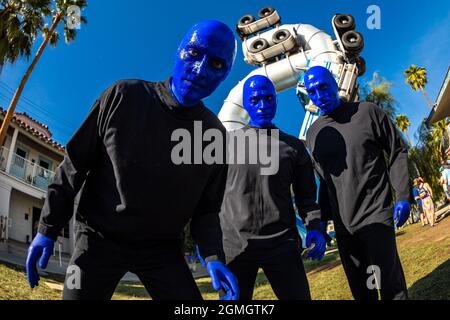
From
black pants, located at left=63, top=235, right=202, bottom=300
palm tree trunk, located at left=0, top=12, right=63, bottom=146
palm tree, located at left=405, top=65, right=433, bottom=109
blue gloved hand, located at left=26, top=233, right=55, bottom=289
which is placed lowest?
black pants, located at left=63, top=235, right=202, bottom=300

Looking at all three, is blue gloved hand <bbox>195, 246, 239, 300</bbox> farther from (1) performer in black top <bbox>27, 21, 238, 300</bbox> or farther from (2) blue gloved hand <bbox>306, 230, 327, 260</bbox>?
(2) blue gloved hand <bbox>306, 230, 327, 260</bbox>

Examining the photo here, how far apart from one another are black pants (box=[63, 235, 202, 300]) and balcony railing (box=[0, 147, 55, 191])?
1609 cm

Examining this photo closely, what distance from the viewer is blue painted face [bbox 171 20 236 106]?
1.86m

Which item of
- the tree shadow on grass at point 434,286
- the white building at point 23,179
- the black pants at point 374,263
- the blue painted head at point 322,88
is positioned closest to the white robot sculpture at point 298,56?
the tree shadow on grass at point 434,286

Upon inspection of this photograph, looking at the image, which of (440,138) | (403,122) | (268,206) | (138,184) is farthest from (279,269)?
(403,122)

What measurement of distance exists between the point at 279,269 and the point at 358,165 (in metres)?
0.95

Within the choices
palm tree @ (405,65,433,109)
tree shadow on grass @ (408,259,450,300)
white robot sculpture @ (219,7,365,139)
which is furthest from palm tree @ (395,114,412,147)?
tree shadow on grass @ (408,259,450,300)

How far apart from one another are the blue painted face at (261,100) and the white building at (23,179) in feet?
49.4

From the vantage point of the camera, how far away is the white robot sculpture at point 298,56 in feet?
40.7

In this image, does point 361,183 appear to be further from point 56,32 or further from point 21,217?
point 21,217

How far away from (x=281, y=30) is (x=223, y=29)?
13591 millimetres

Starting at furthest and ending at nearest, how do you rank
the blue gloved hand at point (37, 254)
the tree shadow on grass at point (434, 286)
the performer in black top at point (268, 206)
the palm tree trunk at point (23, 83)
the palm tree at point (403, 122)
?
the palm tree at point (403, 122)
the palm tree trunk at point (23, 83)
the tree shadow on grass at point (434, 286)
the performer in black top at point (268, 206)
the blue gloved hand at point (37, 254)

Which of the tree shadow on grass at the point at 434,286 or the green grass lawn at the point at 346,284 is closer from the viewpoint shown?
the tree shadow on grass at the point at 434,286

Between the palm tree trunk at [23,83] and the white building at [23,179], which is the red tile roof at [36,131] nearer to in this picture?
the white building at [23,179]
